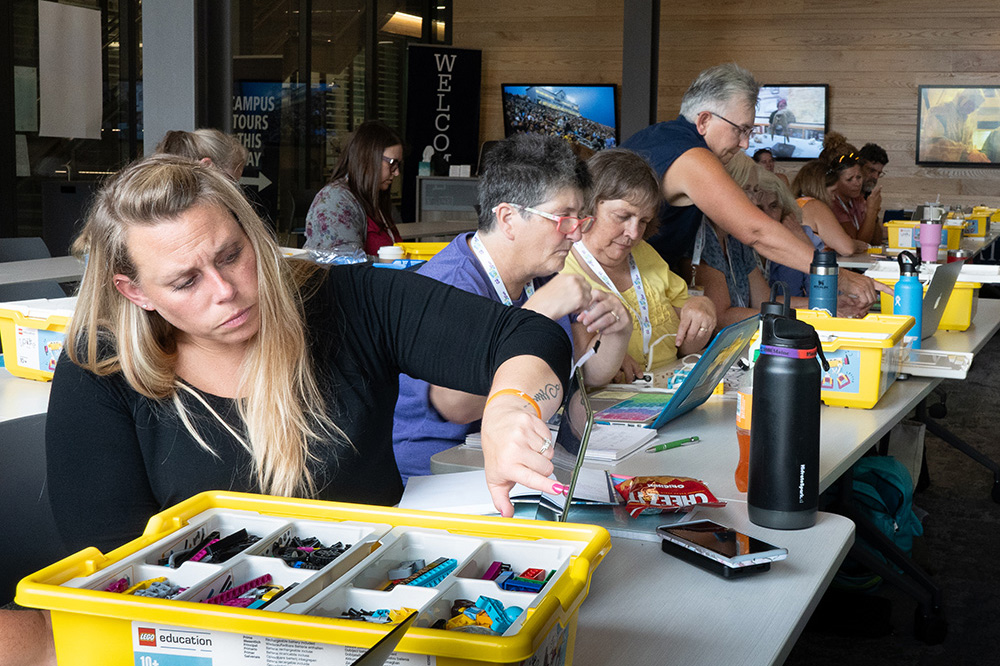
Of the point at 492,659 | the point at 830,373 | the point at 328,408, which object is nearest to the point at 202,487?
the point at 328,408

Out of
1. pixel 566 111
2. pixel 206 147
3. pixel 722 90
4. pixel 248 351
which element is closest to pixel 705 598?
pixel 248 351

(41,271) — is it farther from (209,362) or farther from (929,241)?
(929,241)

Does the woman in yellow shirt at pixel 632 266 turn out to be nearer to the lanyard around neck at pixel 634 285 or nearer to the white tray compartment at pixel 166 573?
the lanyard around neck at pixel 634 285

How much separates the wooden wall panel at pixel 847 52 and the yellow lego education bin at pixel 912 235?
3310mm

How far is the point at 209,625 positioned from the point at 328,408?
2.63ft

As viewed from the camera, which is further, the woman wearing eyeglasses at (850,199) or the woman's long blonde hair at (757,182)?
the woman wearing eyeglasses at (850,199)

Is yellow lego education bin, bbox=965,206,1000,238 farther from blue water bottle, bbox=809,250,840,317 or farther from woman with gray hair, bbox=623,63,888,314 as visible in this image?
blue water bottle, bbox=809,250,840,317

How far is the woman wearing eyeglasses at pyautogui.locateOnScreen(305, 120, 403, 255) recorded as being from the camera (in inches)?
185

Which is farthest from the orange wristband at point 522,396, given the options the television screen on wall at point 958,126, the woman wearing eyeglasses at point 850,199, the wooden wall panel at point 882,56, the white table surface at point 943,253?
Result: the television screen on wall at point 958,126

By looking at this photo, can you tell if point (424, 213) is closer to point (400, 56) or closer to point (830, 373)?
point (400, 56)

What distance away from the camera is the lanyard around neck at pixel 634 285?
267 cm

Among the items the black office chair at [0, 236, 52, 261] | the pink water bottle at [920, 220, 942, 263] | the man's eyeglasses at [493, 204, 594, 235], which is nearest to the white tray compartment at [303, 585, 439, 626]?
the man's eyeglasses at [493, 204, 594, 235]

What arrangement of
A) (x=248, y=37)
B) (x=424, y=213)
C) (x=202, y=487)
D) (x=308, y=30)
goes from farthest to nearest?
(x=424, y=213) < (x=308, y=30) < (x=248, y=37) < (x=202, y=487)

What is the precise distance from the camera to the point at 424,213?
9.20m
